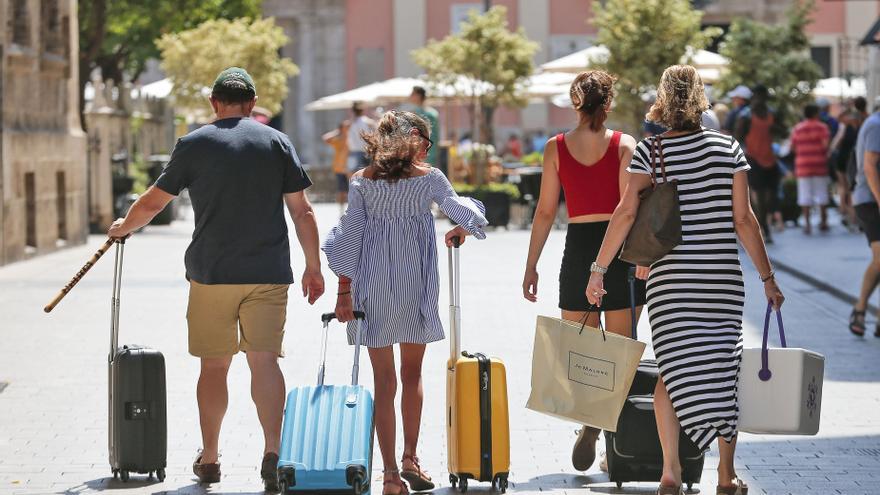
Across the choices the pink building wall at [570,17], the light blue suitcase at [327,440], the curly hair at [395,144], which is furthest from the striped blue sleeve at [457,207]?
the pink building wall at [570,17]

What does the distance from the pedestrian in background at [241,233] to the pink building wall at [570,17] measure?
141 feet

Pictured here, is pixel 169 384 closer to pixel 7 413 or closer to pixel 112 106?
pixel 7 413

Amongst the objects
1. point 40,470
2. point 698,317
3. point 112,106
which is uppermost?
point 112,106

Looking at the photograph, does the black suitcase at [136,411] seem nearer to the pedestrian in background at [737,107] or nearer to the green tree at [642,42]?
the pedestrian in background at [737,107]

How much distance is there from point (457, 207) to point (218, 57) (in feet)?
96.2

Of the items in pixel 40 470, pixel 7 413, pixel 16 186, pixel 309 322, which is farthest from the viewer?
pixel 16 186

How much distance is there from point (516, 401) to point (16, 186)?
11.4 meters

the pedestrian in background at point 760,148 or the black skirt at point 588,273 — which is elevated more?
the pedestrian in background at point 760,148

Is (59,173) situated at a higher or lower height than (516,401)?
higher

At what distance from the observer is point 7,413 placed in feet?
31.2

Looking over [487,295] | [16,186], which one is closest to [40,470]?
[487,295]

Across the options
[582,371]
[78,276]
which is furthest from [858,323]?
[78,276]

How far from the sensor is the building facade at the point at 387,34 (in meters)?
49.6

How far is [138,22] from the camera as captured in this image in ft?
136
